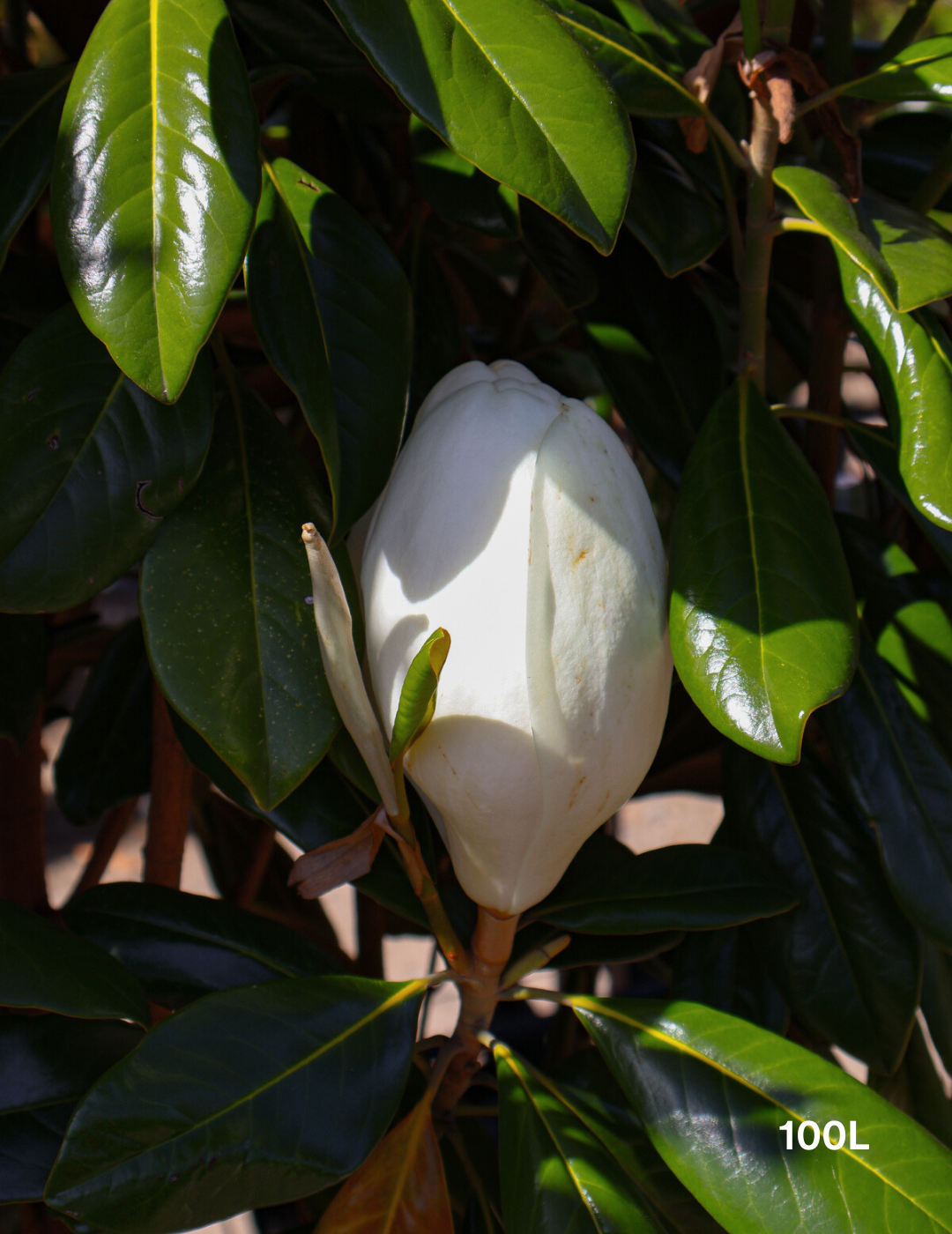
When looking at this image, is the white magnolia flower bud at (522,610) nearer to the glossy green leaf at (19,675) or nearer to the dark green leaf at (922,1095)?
the glossy green leaf at (19,675)

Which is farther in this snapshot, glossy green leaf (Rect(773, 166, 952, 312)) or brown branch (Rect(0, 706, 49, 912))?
brown branch (Rect(0, 706, 49, 912))

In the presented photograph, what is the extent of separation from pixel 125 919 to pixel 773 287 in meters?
0.66

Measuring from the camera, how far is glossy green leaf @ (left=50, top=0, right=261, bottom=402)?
414mm

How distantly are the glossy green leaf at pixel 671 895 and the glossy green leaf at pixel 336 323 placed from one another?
11.1 inches

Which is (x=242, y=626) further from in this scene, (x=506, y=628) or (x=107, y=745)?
(x=107, y=745)

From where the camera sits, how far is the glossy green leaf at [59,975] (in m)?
0.49

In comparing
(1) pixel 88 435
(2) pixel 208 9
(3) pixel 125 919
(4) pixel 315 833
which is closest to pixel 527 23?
(2) pixel 208 9

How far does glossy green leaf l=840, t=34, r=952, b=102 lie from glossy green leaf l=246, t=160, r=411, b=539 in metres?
0.27

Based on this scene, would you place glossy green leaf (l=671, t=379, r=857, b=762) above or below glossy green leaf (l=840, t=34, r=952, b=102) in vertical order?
below

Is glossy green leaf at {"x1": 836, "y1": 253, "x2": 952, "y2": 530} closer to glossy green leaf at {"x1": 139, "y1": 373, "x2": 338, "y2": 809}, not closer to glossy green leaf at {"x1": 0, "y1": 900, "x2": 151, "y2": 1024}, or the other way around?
glossy green leaf at {"x1": 139, "y1": 373, "x2": 338, "y2": 809}

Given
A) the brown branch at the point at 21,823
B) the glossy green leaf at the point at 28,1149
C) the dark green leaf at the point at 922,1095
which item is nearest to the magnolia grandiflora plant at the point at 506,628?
the glossy green leaf at the point at 28,1149

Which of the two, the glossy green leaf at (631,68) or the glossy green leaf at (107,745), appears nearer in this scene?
the glossy green leaf at (631,68)

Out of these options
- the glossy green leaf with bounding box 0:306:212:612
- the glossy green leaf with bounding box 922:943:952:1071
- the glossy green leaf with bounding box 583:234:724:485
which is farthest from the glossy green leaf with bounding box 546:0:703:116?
the glossy green leaf with bounding box 922:943:952:1071

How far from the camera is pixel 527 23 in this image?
0.45m
